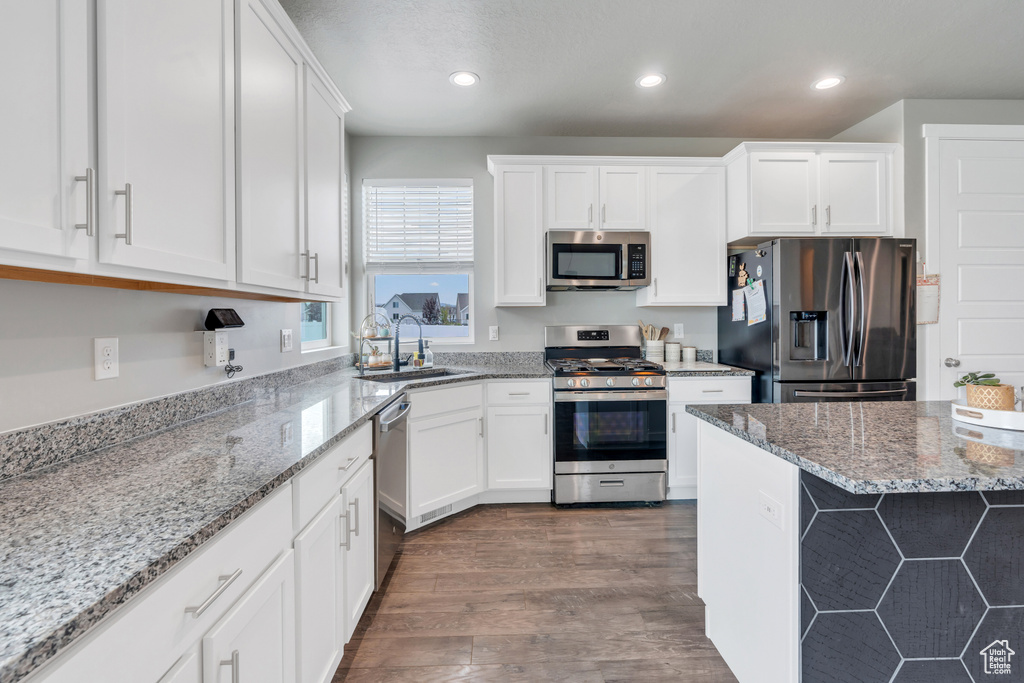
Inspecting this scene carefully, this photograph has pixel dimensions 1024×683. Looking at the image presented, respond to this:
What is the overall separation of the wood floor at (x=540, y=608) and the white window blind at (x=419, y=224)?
6.23 feet

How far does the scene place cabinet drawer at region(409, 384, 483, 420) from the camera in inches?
97.3

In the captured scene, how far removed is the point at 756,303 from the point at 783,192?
76 cm

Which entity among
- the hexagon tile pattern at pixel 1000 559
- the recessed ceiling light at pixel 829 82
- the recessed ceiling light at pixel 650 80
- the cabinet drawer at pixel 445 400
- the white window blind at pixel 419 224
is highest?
the recessed ceiling light at pixel 829 82

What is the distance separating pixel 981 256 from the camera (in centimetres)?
286

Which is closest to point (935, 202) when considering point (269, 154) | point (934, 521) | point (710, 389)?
point (710, 389)

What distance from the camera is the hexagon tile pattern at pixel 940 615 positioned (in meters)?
1.07

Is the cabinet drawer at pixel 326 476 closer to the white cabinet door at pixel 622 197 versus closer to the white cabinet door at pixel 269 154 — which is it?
the white cabinet door at pixel 269 154

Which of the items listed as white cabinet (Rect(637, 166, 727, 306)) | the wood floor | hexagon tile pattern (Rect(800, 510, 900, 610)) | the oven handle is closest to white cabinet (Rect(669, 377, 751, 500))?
the oven handle

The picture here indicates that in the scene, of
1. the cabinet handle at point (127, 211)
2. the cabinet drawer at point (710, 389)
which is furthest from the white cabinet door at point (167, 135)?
the cabinet drawer at point (710, 389)

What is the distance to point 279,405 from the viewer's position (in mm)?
1787

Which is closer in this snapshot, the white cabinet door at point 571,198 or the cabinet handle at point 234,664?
the cabinet handle at point 234,664

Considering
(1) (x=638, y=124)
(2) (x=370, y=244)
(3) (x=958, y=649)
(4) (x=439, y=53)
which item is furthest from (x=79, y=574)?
(1) (x=638, y=124)

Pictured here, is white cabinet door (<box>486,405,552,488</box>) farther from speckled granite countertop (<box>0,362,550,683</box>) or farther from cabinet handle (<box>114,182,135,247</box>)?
cabinet handle (<box>114,182,135,247</box>)

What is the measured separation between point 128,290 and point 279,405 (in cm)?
65
